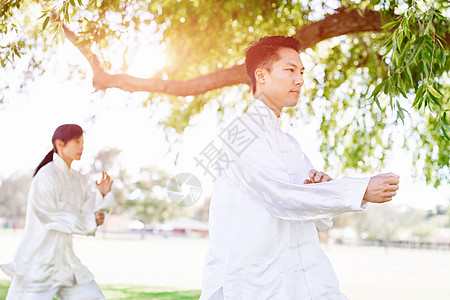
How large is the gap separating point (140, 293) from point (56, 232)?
220 inches

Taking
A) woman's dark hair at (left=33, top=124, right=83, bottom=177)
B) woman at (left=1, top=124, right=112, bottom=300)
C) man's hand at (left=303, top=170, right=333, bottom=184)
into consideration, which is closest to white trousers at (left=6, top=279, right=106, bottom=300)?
A: woman at (left=1, top=124, right=112, bottom=300)

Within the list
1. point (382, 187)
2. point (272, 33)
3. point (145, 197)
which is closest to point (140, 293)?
point (272, 33)

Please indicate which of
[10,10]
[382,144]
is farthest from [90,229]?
[382,144]

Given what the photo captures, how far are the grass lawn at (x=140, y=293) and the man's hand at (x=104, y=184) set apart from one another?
4.48 m

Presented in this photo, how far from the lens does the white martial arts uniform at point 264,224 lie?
2.19 m

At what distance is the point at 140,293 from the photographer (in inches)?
388

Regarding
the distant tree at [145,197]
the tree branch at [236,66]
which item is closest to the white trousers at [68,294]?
the tree branch at [236,66]

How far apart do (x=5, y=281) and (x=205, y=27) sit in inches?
254

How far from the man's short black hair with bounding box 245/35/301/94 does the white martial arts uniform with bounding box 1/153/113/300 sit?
240 centimetres

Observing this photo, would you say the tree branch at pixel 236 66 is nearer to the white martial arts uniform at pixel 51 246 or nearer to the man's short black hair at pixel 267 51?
the white martial arts uniform at pixel 51 246

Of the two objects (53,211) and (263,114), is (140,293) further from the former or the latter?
(263,114)

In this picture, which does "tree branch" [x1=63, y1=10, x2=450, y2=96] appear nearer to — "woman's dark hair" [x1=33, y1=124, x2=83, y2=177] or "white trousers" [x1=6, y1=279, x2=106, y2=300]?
"woman's dark hair" [x1=33, y1=124, x2=83, y2=177]

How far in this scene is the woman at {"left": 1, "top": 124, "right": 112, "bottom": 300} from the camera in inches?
177

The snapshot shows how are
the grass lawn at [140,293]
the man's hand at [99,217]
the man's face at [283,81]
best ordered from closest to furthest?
the man's face at [283,81] → the man's hand at [99,217] → the grass lawn at [140,293]
